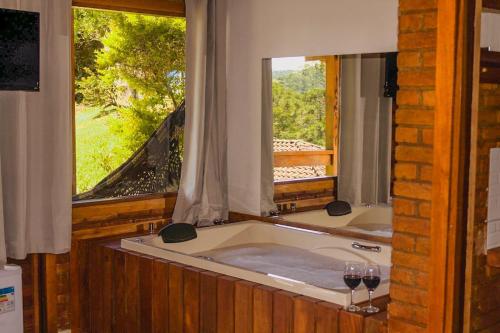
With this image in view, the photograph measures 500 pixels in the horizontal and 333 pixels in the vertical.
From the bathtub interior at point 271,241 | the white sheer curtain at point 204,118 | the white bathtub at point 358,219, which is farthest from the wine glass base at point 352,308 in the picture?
the white sheer curtain at point 204,118

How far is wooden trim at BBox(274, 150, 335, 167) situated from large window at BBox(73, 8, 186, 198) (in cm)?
75

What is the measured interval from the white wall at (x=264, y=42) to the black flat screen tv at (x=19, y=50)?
151 centimetres

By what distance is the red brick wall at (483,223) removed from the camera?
2496mm

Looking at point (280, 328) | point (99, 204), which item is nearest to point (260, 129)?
point (99, 204)

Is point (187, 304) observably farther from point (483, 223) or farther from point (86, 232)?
point (483, 223)

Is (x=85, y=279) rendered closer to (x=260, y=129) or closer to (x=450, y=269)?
(x=260, y=129)

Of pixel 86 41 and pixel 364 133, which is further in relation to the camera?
pixel 86 41

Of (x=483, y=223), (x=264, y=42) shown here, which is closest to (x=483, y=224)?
(x=483, y=223)

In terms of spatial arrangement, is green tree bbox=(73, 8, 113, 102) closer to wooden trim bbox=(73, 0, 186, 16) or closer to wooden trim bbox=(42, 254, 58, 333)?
wooden trim bbox=(73, 0, 186, 16)

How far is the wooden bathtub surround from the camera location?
3.09m

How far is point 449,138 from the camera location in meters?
2.49

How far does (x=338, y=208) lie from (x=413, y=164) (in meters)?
1.84

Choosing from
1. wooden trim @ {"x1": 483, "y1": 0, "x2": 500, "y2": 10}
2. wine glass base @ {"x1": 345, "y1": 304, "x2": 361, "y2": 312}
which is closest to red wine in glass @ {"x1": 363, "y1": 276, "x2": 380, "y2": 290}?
wine glass base @ {"x1": 345, "y1": 304, "x2": 361, "y2": 312}

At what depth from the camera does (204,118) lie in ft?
15.9
